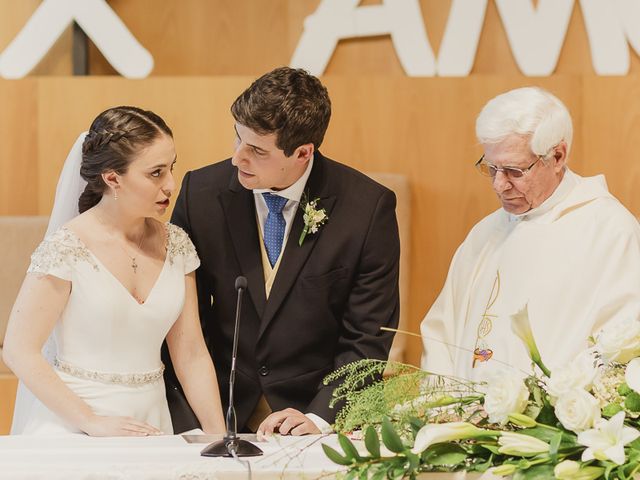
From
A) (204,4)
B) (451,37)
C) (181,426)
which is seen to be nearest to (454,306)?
(181,426)

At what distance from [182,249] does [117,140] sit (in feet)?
1.32

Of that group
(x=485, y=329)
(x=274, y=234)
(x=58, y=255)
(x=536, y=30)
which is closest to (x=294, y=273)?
(x=274, y=234)

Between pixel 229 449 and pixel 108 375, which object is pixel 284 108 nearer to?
pixel 108 375

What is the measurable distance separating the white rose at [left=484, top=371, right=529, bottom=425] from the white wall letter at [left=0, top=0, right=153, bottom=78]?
372cm

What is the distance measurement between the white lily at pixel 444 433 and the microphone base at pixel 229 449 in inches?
20.2

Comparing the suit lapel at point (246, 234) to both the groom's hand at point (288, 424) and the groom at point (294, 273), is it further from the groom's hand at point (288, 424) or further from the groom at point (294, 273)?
the groom's hand at point (288, 424)

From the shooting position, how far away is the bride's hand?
299 centimetres

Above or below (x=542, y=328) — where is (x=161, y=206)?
above

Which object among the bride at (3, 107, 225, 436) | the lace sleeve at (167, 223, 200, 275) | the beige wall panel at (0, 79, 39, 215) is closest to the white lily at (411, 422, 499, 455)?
the bride at (3, 107, 225, 436)

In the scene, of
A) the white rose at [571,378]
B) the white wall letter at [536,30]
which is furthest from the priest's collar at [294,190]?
the white wall letter at [536,30]

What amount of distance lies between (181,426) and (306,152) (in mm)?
924

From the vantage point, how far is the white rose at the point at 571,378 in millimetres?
2139

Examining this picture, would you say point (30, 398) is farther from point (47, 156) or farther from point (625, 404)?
point (47, 156)

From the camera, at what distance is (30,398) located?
Result: 337cm
